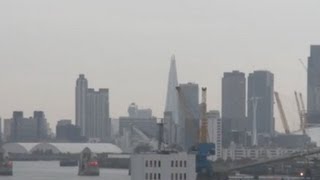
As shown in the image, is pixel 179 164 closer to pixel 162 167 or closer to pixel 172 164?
pixel 172 164

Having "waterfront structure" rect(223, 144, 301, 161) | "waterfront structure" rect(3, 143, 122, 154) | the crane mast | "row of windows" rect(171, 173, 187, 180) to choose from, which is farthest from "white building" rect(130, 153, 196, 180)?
"waterfront structure" rect(3, 143, 122, 154)

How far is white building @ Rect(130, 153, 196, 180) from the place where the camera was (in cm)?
2523

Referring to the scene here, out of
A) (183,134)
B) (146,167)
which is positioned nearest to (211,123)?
(183,134)

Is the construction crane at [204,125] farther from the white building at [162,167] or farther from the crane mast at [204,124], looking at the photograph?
the white building at [162,167]

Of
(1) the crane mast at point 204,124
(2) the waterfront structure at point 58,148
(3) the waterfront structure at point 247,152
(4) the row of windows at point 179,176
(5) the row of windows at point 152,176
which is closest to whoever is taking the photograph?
(5) the row of windows at point 152,176

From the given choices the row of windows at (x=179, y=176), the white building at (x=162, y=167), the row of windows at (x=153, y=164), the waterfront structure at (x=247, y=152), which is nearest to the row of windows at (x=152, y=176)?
the white building at (x=162, y=167)

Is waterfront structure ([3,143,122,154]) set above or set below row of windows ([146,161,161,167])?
above

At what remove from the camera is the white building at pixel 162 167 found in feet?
82.8

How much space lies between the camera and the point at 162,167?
2531 centimetres

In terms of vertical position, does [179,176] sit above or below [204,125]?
below

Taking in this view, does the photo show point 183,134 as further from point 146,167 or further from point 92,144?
point 146,167

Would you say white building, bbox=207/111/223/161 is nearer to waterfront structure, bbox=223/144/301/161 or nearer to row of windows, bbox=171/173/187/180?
waterfront structure, bbox=223/144/301/161

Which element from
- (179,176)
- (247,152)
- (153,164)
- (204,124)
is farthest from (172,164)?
(247,152)

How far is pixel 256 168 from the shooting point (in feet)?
275
